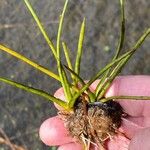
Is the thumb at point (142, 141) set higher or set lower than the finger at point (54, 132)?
higher

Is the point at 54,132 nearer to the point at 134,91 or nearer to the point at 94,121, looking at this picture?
the point at 94,121

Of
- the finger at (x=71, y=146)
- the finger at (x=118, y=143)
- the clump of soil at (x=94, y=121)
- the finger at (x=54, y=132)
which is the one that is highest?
the clump of soil at (x=94, y=121)

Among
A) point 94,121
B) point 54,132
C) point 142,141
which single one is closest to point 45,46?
point 54,132

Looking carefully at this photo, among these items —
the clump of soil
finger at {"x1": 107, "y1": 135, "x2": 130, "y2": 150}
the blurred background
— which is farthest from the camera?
Answer: the blurred background

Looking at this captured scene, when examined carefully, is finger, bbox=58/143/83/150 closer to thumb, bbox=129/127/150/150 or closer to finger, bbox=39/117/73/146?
finger, bbox=39/117/73/146

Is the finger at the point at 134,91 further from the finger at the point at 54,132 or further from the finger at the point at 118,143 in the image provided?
the finger at the point at 54,132

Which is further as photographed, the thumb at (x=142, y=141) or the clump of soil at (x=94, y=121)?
the clump of soil at (x=94, y=121)

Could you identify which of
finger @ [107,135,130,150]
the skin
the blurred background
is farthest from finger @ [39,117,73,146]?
the blurred background

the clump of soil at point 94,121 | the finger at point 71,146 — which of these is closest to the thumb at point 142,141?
the clump of soil at point 94,121
